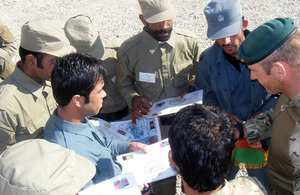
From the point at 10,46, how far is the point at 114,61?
1855mm

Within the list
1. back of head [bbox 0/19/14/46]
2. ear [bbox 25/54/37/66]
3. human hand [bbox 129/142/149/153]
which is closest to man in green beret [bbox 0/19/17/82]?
back of head [bbox 0/19/14/46]

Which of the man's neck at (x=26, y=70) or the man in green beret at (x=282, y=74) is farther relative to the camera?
the man's neck at (x=26, y=70)

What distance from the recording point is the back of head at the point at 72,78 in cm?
204

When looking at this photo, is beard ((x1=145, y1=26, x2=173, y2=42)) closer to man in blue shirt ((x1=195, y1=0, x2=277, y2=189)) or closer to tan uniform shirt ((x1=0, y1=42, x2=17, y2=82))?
man in blue shirt ((x1=195, y1=0, x2=277, y2=189))

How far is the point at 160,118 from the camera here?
10.5 feet

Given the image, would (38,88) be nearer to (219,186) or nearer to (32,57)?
(32,57)

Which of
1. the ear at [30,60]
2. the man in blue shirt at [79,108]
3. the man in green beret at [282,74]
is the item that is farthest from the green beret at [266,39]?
the ear at [30,60]

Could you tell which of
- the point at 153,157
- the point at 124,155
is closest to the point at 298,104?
the point at 153,157

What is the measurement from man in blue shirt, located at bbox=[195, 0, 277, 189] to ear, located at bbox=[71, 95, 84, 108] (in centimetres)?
130

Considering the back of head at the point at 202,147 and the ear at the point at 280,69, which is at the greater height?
the ear at the point at 280,69

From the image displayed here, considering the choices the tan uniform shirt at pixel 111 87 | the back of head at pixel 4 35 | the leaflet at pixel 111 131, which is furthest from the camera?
the back of head at pixel 4 35

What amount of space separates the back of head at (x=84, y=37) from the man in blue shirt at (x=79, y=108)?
0.88 metres

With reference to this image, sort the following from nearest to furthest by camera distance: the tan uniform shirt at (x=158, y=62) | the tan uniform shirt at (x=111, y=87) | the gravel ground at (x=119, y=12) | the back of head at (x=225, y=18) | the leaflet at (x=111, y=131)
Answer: the back of head at (x=225, y=18)
the leaflet at (x=111, y=131)
the tan uniform shirt at (x=158, y=62)
the tan uniform shirt at (x=111, y=87)
the gravel ground at (x=119, y=12)

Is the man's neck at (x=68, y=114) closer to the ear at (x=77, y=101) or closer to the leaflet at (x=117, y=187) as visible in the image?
the ear at (x=77, y=101)
